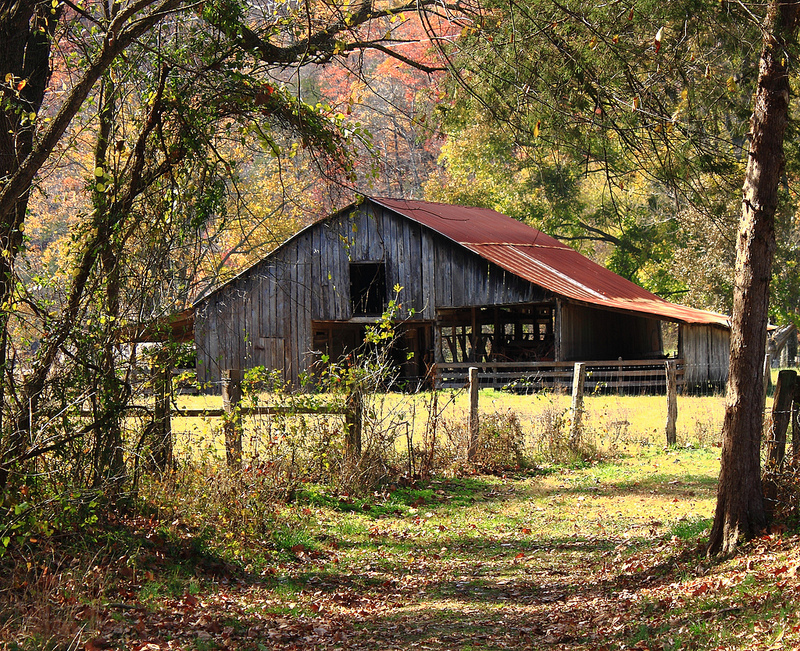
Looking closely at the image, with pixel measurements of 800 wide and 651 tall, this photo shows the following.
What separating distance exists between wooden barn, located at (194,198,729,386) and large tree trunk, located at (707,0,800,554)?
60.9 ft

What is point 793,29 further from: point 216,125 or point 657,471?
point 657,471

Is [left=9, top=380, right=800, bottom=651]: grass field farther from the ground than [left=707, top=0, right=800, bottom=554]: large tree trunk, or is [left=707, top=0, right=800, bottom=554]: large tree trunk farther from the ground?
[left=707, top=0, right=800, bottom=554]: large tree trunk

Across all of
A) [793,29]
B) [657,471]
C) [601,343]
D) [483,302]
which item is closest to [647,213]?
[601,343]

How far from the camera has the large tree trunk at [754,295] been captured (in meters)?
7.00

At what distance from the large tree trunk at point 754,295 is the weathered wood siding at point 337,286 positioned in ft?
64.3

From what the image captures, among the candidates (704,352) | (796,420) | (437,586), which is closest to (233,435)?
(437,586)

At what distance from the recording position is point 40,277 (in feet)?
23.6

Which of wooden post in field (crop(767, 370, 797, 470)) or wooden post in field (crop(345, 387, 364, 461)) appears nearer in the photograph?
wooden post in field (crop(767, 370, 797, 470))

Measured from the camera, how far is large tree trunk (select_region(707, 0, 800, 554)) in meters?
7.00

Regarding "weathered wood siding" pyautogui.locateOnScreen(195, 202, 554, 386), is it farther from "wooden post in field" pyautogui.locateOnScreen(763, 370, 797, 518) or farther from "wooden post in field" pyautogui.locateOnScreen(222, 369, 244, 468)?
"wooden post in field" pyautogui.locateOnScreen(763, 370, 797, 518)

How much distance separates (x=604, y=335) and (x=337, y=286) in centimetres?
1017

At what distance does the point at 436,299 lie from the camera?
28750 millimetres

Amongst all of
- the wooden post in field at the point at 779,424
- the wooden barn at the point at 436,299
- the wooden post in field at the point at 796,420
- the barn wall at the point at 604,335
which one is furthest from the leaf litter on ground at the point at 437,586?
the barn wall at the point at 604,335

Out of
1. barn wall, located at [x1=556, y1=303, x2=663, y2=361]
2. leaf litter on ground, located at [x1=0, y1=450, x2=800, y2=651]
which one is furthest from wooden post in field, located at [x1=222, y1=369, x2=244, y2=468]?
barn wall, located at [x1=556, y1=303, x2=663, y2=361]
